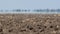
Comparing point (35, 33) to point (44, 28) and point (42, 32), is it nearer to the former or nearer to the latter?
point (42, 32)

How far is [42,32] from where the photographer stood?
659 inches

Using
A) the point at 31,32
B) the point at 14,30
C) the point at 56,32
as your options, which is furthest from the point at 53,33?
the point at 14,30

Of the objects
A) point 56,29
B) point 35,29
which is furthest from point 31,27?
point 56,29

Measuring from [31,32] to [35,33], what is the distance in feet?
1.30

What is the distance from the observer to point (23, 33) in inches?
642

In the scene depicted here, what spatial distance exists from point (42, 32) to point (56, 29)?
1.46 meters

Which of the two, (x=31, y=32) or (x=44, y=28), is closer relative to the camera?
(x=31, y=32)

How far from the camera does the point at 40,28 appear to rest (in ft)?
59.1

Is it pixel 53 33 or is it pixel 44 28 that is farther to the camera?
pixel 44 28

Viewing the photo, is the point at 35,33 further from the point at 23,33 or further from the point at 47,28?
the point at 47,28

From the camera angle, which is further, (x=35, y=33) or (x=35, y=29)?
(x=35, y=29)

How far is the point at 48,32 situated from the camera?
16578 mm

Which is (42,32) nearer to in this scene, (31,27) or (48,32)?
(48,32)

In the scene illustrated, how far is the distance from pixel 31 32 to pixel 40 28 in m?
1.52
